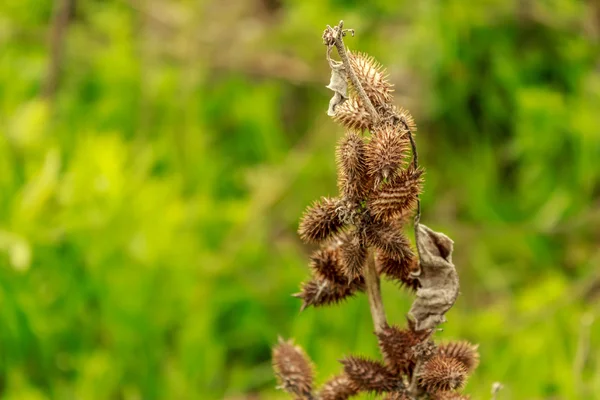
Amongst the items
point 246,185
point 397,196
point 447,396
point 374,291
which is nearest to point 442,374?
point 447,396

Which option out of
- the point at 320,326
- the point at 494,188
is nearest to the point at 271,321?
the point at 320,326

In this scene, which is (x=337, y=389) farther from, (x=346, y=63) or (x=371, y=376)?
(x=346, y=63)

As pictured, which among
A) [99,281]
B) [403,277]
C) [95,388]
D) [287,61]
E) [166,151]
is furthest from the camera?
[287,61]

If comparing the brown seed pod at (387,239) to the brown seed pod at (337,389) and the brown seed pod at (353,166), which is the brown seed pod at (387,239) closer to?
the brown seed pod at (353,166)

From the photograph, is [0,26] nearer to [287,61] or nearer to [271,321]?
[287,61]

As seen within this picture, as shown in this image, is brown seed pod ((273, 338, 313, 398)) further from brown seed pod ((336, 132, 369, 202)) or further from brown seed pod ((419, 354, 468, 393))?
brown seed pod ((336, 132, 369, 202))

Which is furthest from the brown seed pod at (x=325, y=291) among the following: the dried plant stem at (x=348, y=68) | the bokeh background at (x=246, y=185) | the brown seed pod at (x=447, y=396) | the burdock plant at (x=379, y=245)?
the bokeh background at (x=246, y=185)
